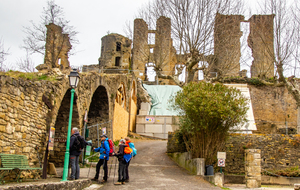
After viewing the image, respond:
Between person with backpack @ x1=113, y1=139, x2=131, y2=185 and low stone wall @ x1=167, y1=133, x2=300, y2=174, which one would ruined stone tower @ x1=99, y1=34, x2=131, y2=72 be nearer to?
low stone wall @ x1=167, y1=133, x2=300, y2=174

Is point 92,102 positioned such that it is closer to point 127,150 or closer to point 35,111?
point 35,111

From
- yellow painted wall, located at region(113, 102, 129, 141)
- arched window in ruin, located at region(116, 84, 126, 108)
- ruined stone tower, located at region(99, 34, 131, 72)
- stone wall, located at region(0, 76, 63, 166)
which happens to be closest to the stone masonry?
yellow painted wall, located at region(113, 102, 129, 141)

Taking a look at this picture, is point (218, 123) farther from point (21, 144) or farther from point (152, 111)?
point (152, 111)

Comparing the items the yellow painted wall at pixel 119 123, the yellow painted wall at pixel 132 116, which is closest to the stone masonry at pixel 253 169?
the yellow painted wall at pixel 119 123

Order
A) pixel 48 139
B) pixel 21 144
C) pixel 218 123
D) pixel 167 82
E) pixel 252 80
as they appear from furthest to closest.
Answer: pixel 167 82, pixel 252 80, pixel 218 123, pixel 48 139, pixel 21 144

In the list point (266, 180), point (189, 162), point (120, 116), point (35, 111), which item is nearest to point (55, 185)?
point (35, 111)

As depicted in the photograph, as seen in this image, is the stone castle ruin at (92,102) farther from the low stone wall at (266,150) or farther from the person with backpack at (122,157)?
the low stone wall at (266,150)

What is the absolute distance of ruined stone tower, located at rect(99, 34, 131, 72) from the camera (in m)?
41.0

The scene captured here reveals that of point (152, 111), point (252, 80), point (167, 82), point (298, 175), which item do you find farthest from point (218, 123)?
point (167, 82)

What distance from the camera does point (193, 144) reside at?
1244 centimetres

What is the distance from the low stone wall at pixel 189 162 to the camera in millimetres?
10992

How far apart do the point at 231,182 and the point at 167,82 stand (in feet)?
82.0

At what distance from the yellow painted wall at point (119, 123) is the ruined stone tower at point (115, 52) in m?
20.9

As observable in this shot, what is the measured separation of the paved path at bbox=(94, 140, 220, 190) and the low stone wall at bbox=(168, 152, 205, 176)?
0.79 feet
